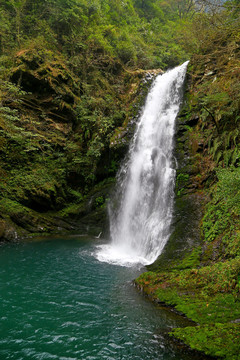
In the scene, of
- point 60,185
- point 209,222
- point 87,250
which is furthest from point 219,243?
point 60,185

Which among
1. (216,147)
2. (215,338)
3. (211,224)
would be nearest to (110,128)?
(216,147)

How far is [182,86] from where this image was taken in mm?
14133

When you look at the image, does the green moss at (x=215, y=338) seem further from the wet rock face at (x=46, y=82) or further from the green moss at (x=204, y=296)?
the wet rock face at (x=46, y=82)

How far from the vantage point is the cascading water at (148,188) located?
365 inches

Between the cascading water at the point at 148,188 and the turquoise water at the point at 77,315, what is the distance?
183 cm

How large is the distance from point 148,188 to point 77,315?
733cm

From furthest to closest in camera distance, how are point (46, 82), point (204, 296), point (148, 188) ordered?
point (46, 82)
point (148, 188)
point (204, 296)

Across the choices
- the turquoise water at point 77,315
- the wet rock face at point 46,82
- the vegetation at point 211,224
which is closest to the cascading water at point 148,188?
the vegetation at point 211,224

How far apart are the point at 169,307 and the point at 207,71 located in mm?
12367

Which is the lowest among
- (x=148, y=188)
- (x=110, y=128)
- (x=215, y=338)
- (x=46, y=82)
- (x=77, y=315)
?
(x=215, y=338)

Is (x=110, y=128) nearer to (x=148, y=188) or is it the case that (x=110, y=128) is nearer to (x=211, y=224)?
(x=148, y=188)

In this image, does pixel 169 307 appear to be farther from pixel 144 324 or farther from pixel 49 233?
pixel 49 233

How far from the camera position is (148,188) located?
37.4ft

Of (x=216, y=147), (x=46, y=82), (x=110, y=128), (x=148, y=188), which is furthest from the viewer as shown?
(x=110, y=128)
